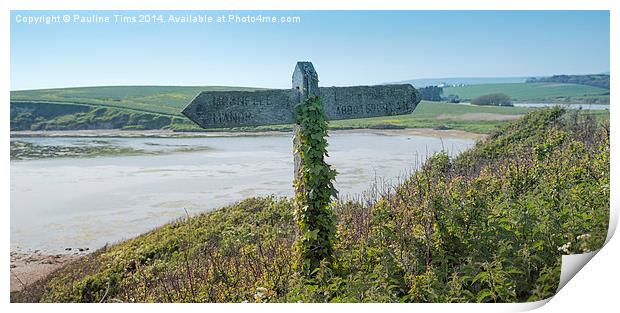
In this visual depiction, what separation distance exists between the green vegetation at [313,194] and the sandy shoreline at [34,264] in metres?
9.95

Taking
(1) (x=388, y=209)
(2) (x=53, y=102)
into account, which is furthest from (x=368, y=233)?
(2) (x=53, y=102)

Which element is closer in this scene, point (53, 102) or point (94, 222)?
point (94, 222)

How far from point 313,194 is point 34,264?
11882 mm

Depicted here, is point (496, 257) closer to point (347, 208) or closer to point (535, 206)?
point (535, 206)

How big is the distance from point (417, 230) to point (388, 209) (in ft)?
3.02

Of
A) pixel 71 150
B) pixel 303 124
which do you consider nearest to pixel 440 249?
pixel 303 124

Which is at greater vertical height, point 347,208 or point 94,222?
point 347,208

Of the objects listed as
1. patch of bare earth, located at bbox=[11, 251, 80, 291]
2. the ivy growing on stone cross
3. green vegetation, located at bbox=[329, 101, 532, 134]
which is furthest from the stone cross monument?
green vegetation, located at bbox=[329, 101, 532, 134]

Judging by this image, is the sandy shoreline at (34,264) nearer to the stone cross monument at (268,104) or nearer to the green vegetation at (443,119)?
the stone cross monument at (268,104)

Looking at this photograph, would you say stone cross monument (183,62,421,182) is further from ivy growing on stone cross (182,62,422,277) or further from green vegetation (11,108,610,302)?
green vegetation (11,108,610,302)

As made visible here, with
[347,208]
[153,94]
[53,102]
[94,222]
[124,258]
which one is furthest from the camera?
[153,94]

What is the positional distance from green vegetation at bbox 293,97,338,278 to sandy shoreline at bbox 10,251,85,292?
392 inches
